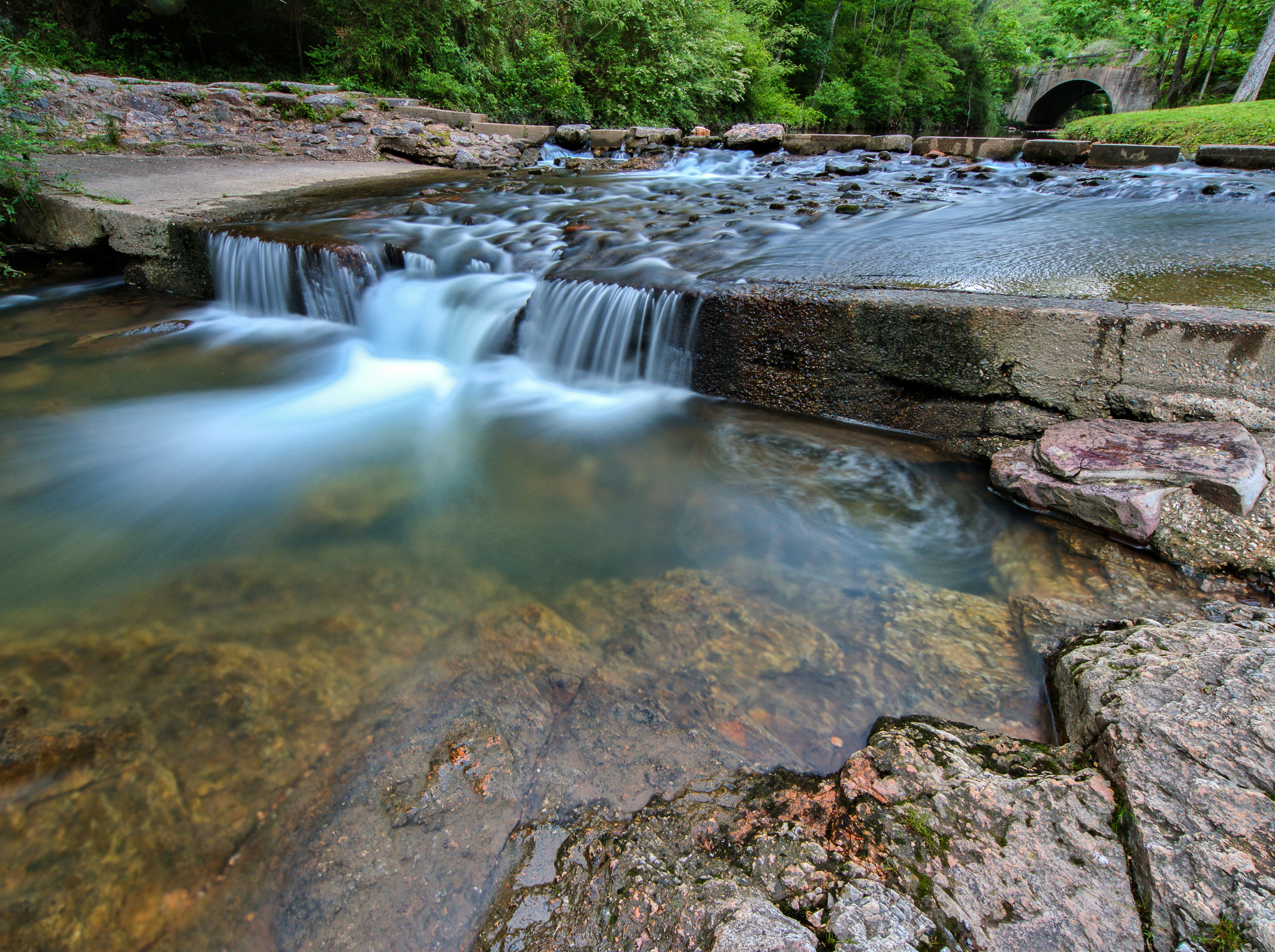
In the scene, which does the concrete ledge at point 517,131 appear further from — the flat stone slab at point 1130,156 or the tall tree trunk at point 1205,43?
the tall tree trunk at point 1205,43

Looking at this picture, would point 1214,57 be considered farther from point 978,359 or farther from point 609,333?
point 609,333

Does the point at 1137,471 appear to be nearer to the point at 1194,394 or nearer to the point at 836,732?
the point at 1194,394

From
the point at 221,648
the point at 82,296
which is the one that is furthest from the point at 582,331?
the point at 82,296

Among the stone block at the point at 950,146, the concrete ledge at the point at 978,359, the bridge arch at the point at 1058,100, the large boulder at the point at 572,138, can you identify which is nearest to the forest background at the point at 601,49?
the bridge arch at the point at 1058,100

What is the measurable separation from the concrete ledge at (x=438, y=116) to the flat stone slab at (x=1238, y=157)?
12.6m

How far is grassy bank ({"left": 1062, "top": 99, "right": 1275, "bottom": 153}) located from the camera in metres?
11.3

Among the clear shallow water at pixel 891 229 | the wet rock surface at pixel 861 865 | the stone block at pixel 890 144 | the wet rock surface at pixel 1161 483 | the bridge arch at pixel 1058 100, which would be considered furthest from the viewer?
the bridge arch at pixel 1058 100

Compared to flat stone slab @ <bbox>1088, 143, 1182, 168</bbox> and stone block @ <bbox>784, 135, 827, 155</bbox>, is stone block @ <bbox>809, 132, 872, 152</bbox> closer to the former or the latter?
stone block @ <bbox>784, 135, 827, 155</bbox>

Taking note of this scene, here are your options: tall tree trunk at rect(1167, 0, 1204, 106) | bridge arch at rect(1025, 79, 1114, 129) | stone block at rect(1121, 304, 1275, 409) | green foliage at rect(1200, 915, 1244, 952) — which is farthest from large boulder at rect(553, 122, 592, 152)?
bridge arch at rect(1025, 79, 1114, 129)

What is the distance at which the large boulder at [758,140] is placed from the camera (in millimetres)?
13125

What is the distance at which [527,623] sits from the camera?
238 cm

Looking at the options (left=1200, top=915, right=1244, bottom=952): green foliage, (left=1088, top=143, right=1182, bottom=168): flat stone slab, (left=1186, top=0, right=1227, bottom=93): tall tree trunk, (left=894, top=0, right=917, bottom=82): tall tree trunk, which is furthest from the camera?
Answer: (left=894, top=0, right=917, bottom=82): tall tree trunk

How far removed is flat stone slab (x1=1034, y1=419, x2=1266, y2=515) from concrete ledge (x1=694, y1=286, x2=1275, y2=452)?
0.15m

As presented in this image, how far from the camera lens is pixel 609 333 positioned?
14.2 feet
